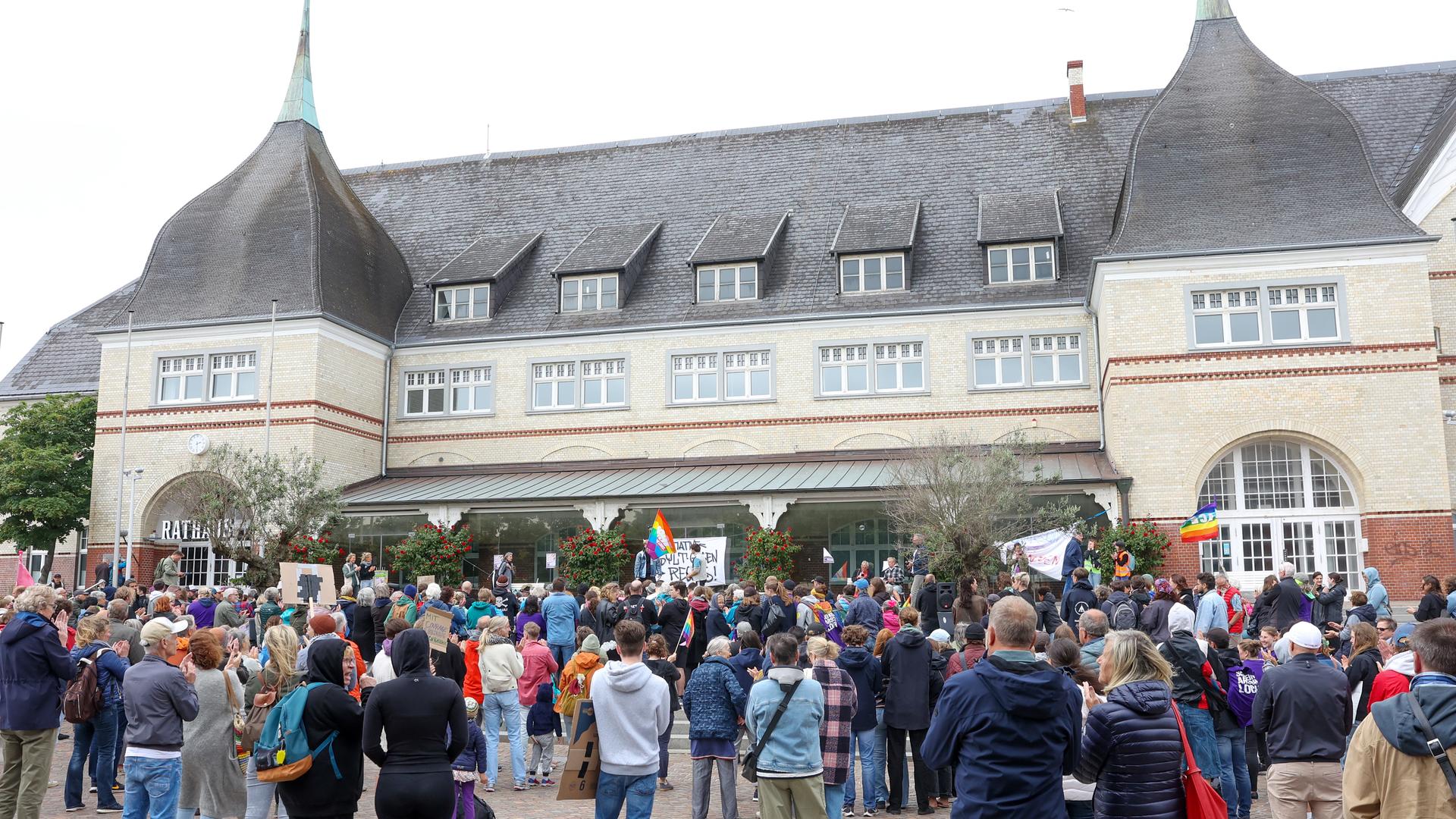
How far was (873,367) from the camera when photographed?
2994cm

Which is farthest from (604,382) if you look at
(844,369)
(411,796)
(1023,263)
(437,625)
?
(411,796)

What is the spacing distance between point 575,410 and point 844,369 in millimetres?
7066

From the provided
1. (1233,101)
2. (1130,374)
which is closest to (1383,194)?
(1233,101)

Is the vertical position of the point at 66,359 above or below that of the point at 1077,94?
below

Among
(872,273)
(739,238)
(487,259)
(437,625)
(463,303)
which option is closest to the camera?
(437,625)

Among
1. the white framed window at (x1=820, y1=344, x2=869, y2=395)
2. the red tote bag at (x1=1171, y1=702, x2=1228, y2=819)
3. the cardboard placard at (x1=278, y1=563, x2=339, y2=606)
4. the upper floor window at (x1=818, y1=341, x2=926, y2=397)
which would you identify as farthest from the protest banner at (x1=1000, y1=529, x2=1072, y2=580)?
the red tote bag at (x1=1171, y1=702, x2=1228, y2=819)

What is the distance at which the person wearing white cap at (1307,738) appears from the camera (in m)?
8.16

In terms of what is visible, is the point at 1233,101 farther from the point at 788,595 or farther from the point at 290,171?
the point at 290,171

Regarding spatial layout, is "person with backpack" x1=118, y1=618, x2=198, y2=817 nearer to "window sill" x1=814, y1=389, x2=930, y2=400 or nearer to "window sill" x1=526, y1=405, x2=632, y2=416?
"window sill" x1=814, y1=389, x2=930, y2=400

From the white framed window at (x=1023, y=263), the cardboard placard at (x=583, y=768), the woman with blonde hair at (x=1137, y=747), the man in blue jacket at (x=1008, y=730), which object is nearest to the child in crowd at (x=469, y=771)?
the cardboard placard at (x=583, y=768)

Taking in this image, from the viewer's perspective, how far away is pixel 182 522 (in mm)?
31828

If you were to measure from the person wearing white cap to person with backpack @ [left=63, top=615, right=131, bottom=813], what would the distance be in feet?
28.2

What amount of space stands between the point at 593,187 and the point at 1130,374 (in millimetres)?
17380

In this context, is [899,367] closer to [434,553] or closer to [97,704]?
[434,553]
